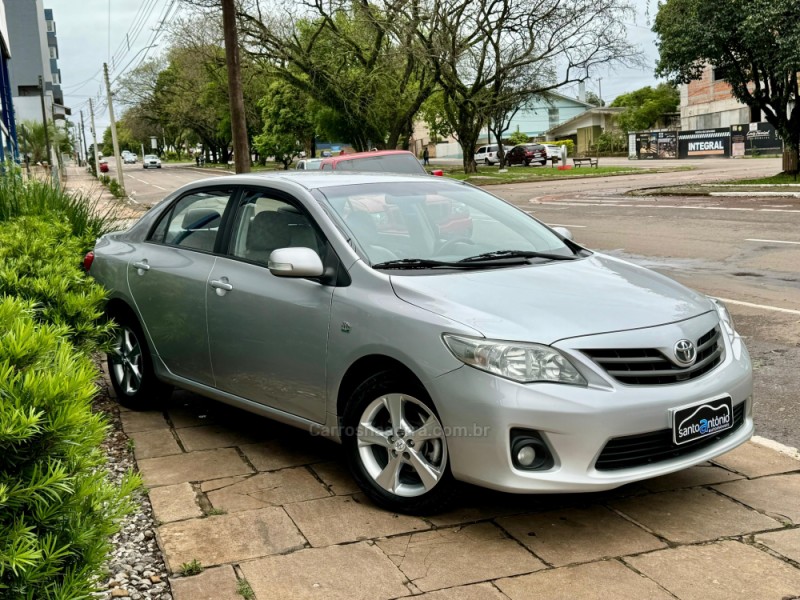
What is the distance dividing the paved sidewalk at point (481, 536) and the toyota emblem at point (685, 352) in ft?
2.37

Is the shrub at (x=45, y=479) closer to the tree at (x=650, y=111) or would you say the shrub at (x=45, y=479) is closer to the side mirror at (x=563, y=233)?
the side mirror at (x=563, y=233)

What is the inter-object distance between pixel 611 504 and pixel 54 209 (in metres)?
7.27

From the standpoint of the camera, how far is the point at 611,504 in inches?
166

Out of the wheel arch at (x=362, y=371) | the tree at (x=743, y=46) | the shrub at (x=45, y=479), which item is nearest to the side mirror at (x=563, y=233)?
the wheel arch at (x=362, y=371)

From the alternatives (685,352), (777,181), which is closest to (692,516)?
(685,352)

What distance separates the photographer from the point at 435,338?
3.85 m

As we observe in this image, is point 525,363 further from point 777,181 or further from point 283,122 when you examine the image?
point 283,122

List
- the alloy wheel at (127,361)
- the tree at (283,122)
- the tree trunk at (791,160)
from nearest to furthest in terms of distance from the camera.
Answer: the alloy wheel at (127,361) < the tree trunk at (791,160) < the tree at (283,122)

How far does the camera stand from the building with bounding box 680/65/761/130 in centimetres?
5975

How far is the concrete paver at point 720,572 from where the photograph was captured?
3318 millimetres

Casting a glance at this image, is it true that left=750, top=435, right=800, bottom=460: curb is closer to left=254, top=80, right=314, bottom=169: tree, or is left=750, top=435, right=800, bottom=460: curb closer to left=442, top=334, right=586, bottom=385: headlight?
left=442, top=334, right=586, bottom=385: headlight

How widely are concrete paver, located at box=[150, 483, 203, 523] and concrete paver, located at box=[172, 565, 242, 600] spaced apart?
0.64 metres

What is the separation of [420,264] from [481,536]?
137 centimetres

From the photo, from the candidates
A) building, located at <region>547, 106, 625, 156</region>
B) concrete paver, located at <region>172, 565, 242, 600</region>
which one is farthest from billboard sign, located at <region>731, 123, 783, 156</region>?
concrete paver, located at <region>172, 565, 242, 600</region>
